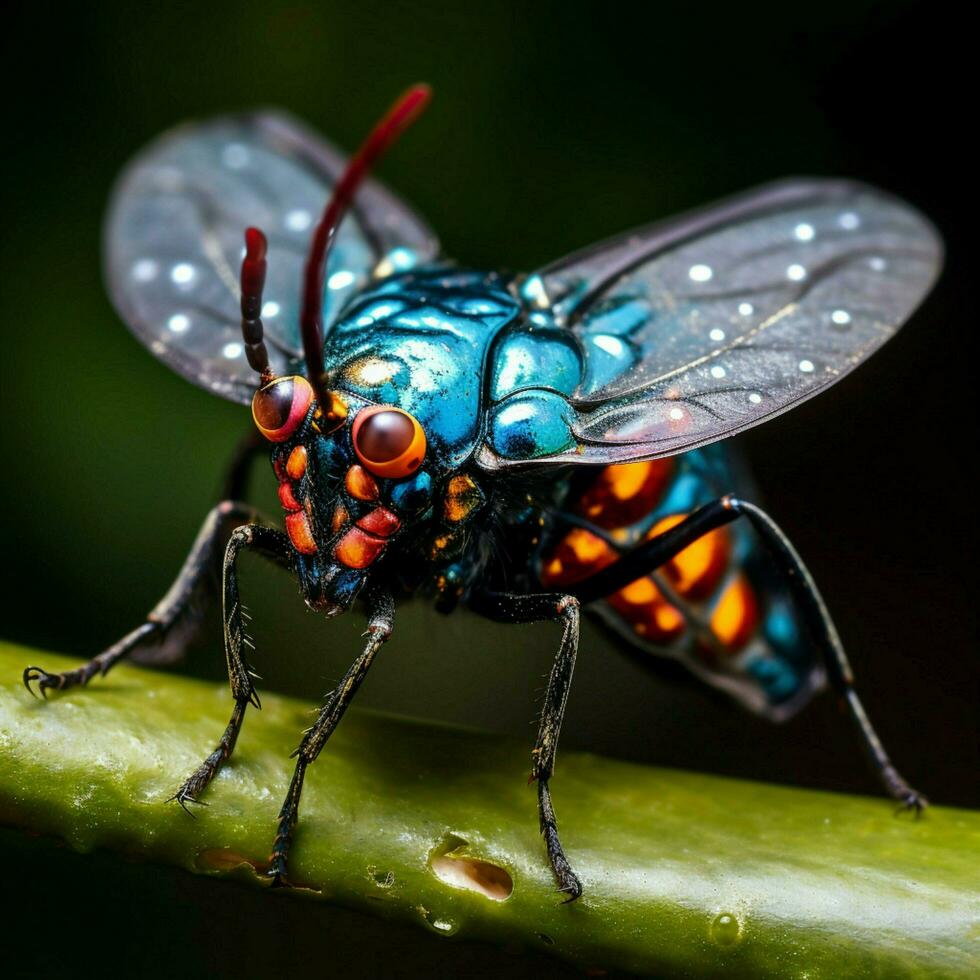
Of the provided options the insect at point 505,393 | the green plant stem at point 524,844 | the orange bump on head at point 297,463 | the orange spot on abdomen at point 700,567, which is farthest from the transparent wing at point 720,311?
the green plant stem at point 524,844

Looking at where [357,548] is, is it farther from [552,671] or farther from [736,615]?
[736,615]

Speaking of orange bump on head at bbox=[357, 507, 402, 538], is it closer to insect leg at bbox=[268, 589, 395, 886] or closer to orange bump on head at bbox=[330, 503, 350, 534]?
orange bump on head at bbox=[330, 503, 350, 534]

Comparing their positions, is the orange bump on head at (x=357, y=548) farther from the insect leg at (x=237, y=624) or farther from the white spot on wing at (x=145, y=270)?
the white spot on wing at (x=145, y=270)

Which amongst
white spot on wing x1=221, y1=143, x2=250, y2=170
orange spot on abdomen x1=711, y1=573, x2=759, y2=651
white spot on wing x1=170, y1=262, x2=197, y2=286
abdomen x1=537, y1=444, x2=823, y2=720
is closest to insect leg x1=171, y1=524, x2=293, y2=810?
abdomen x1=537, y1=444, x2=823, y2=720

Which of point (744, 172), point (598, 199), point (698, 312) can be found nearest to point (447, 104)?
point (598, 199)

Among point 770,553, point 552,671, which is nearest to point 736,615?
point 770,553

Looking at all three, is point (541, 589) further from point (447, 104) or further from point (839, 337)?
point (447, 104)
